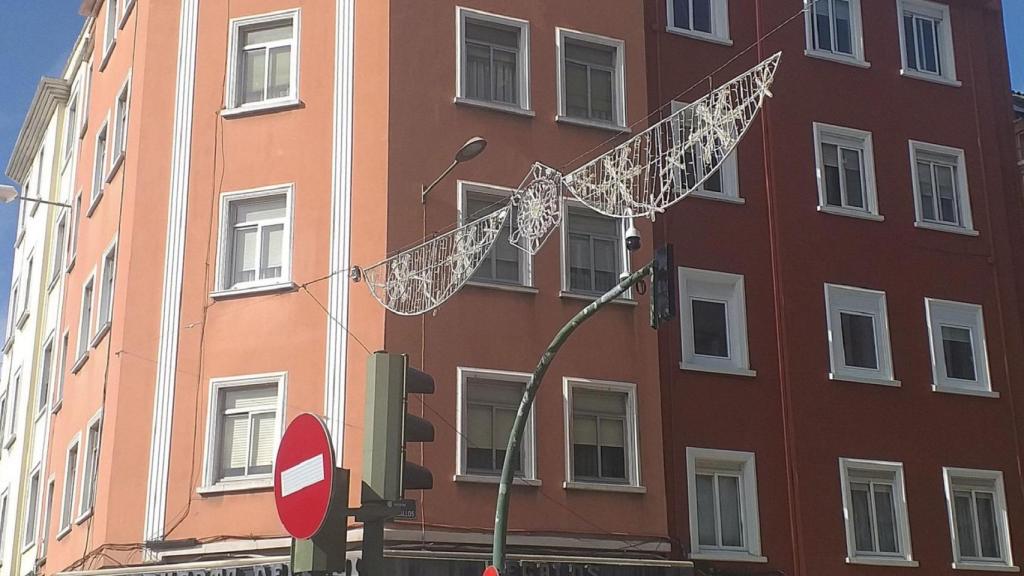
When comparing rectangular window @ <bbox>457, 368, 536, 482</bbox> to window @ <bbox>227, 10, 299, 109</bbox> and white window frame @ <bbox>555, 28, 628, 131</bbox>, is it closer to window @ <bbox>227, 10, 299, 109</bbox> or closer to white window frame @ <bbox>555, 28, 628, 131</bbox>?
white window frame @ <bbox>555, 28, 628, 131</bbox>

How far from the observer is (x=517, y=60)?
2370 cm

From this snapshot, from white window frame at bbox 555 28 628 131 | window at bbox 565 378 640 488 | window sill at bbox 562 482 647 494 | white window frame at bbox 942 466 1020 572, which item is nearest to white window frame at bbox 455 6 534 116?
white window frame at bbox 555 28 628 131

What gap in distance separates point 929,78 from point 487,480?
1262 cm

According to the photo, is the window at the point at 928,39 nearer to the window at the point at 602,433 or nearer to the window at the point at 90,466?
the window at the point at 602,433

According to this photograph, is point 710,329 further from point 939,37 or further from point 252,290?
point 939,37

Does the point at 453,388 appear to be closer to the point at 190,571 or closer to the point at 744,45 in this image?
the point at 190,571

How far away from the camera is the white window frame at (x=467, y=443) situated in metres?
21.0

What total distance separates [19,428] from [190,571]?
13320mm

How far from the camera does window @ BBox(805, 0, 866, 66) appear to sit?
26.6 meters

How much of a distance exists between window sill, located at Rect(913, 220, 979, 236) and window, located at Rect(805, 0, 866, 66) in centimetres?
321

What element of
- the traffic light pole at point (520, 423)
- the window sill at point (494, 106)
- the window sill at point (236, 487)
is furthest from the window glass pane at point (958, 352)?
the traffic light pole at point (520, 423)

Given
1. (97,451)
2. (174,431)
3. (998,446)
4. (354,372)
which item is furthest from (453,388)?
(998,446)

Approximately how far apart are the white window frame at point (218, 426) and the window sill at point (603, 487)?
436cm

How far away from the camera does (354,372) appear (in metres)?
21.1
